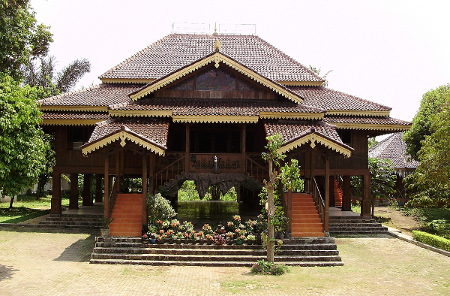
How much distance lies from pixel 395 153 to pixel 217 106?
65.9ft

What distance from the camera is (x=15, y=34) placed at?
1909cm

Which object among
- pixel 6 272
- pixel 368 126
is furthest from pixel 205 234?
pixel 368 126

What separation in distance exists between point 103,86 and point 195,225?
9248 mm

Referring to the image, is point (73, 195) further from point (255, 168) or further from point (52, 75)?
point (52, 75)

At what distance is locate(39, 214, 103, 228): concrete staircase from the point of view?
17344mm

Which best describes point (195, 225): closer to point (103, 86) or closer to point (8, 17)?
point (103, 86)

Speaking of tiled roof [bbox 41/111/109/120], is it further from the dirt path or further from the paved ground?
the dirt path

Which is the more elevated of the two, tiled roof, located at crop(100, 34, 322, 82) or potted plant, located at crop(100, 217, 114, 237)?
tiled roof, located at crop(100, 34, 322, 82)

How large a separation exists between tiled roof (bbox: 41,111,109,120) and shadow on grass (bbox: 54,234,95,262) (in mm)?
5433

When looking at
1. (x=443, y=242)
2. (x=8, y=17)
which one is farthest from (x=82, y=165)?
(x=443, y=242)

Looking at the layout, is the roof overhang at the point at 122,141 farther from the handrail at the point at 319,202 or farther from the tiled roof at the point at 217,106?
the handrail at the point at 319,202

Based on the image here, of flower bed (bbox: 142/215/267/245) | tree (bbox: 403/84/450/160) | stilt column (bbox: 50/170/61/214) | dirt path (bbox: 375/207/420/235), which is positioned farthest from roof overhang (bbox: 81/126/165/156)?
tree (bbox: 403/84/450/160)

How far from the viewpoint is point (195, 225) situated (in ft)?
50.0

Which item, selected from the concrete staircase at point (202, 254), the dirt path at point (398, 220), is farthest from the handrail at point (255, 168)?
the dirt path at point (398, 220)
